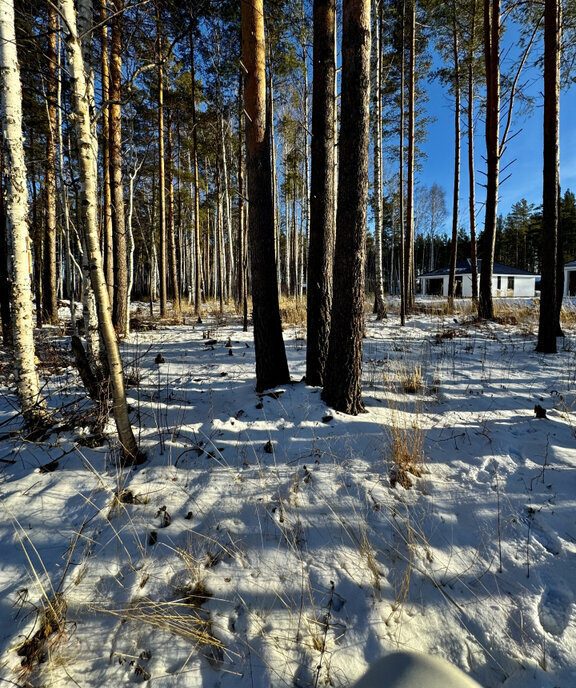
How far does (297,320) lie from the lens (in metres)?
10.2

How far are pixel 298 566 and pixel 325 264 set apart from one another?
Answer: 11.2ft

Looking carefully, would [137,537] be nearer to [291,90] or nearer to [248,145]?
[248,145]

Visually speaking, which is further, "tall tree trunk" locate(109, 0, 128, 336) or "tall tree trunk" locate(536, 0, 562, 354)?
"tall tree trunk" locate(109, 0, 128, 336)

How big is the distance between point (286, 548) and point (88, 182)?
291 centimetres

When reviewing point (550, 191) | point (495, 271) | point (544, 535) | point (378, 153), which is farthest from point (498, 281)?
point (544, 535)

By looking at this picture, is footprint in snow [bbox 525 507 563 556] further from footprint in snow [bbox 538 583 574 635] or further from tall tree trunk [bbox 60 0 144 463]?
tall tree trunk [bbox 60 0 144 463]

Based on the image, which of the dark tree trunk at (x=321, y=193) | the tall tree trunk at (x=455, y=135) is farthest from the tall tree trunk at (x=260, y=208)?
the tall tree trunk at (x=455, y=135)

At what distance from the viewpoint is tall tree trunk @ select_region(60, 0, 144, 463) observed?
2133 millimetres

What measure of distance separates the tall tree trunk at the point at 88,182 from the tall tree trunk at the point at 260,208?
6.52 feet

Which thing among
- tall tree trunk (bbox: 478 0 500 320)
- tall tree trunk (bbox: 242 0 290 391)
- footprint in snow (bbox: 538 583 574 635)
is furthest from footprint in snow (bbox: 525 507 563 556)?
tall tree trunk (bbox: 478 0 500 320)

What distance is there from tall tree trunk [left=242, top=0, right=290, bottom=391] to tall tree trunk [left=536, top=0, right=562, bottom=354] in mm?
5909

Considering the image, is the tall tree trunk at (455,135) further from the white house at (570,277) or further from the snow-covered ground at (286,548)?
the white house at (570,277)

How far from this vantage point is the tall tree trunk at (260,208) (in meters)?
3.88

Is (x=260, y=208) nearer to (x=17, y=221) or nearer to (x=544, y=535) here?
(x=17, y=221)
